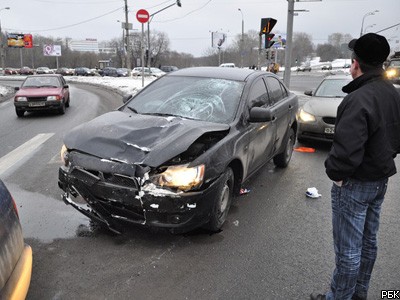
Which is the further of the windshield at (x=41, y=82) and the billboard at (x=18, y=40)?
the billboard at (x=18, y=40)

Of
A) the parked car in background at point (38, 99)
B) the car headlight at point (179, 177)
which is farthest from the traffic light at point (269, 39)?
the car headlight at point (179, 177)

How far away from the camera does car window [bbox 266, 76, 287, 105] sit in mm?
5513

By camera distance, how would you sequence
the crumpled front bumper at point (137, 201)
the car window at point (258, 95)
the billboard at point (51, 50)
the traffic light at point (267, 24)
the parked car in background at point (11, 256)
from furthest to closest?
the billboard at point (51, 50) < the traffic light at point (267, 24) < the car window at point (258, 95) < the crumpled front bumper at point (137, 201) < the parked car in background at point (11, 256)

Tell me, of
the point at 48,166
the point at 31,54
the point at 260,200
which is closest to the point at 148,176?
the point at 260,200

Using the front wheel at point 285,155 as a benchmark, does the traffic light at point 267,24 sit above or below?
above

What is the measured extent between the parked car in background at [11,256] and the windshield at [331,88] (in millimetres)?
7978

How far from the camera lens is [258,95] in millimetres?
4945

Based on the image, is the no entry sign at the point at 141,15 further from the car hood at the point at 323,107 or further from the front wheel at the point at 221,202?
the front wheel at the point at 221,202

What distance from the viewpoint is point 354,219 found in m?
2.43

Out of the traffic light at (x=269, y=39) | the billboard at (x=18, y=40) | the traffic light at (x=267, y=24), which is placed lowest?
the traffic light at (x=269, y=39)

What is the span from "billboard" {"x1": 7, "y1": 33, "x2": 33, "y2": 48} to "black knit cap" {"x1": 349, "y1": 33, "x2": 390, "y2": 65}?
88487 millimetres

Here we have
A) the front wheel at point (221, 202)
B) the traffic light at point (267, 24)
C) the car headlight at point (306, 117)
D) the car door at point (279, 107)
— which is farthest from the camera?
the traffic light at point (267, 24)

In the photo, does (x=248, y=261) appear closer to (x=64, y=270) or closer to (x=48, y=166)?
(x=64, y=270)

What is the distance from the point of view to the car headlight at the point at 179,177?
3.20 m
